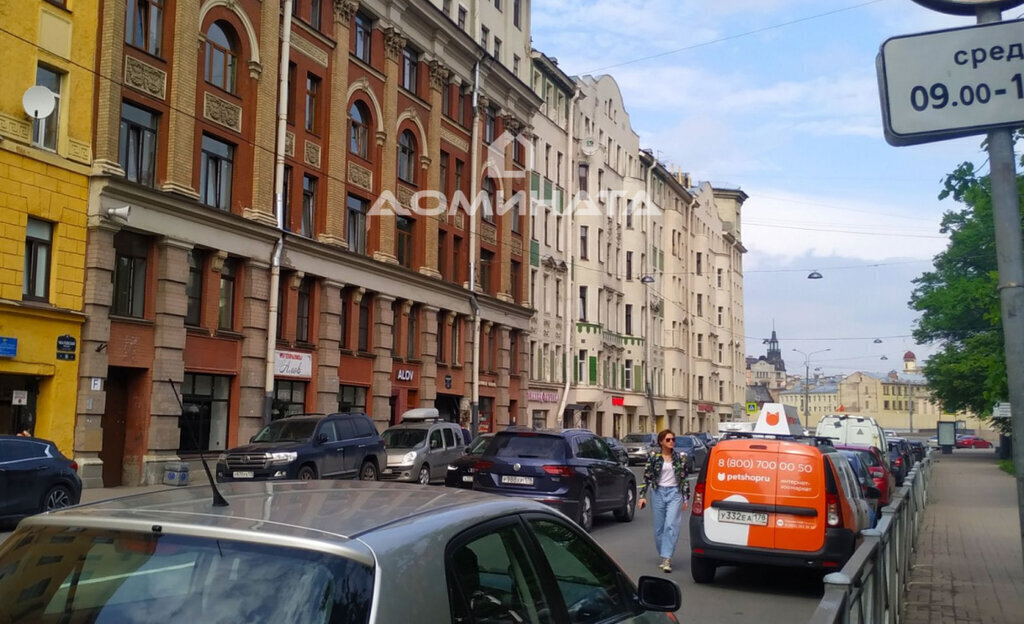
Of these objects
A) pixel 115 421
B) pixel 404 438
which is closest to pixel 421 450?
pixel 404 438

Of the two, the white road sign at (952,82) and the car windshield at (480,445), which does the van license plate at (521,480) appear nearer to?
the car windshield at (480,445)

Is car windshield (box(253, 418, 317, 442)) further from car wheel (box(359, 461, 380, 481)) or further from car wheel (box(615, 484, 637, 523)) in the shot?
car wheel (box(615, 484, 637, 523))

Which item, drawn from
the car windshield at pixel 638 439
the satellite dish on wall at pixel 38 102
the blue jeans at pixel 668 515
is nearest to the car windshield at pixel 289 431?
the satellite dish on wall at pixel 38 102

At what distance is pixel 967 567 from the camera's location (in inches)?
553

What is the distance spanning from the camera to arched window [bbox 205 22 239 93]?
1096 inches

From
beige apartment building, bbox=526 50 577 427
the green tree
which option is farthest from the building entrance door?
the green tree

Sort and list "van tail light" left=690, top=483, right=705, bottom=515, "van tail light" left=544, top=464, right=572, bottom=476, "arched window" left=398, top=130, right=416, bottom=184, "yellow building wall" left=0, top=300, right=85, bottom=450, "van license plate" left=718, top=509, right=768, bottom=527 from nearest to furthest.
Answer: "van license plate" left=718, top=509, right=768, bottom=527 < "van tail light" left=690, top=483, right=705, bottom=515 < "van tail light" left=544, top=464, right=572, bottom=476 < "yellow building wall" left=0, top=300, right=85, bottom=450 < "arched window" left=398, top=130, right=416, bottom=184

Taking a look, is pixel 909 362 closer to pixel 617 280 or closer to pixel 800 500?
pixel 617 280

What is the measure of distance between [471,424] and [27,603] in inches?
1548

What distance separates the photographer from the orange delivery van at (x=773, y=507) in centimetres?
1133

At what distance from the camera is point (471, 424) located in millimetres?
42250

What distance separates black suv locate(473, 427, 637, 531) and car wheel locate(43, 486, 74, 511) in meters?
6.83

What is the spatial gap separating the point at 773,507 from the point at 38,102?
1795 cm

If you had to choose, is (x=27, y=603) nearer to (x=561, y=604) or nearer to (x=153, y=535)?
(x=153, y=535)
